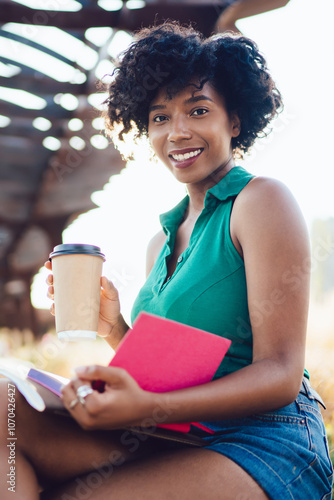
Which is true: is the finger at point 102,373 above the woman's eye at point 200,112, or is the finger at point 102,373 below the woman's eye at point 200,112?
below

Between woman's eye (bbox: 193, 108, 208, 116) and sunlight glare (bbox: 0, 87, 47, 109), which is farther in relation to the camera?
sunlight glare (bbox: 0, 87, 47, 109)

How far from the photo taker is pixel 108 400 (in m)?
1.24

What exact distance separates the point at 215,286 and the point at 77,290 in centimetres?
46

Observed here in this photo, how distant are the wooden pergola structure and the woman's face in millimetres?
903

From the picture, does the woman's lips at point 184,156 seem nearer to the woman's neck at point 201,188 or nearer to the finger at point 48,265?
the woman's neck at point 201,188

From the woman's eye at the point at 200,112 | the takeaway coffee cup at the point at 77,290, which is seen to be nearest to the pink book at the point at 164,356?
the takeaway coffee cup at the point at 77,290

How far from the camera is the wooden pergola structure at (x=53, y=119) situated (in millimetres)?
4316

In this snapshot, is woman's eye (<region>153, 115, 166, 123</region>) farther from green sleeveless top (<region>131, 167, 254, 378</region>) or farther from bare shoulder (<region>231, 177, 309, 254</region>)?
bare shoulder (<region>231, 177, 309, 254</region>)

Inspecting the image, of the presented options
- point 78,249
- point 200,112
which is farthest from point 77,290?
point 200,112

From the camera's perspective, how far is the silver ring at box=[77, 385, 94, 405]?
1248 millimetres

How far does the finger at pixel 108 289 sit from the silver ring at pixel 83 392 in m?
0.73

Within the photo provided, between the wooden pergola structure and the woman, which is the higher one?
the wooden pergola structure

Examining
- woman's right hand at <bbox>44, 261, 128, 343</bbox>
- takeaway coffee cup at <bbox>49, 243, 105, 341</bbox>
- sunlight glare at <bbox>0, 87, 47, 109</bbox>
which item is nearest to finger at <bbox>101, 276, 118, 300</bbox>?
woman's right hand at <bbox>44, 261, 128, 343</bbox>

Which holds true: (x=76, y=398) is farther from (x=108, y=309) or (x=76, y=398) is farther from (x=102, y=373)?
(x=108, y=309)
